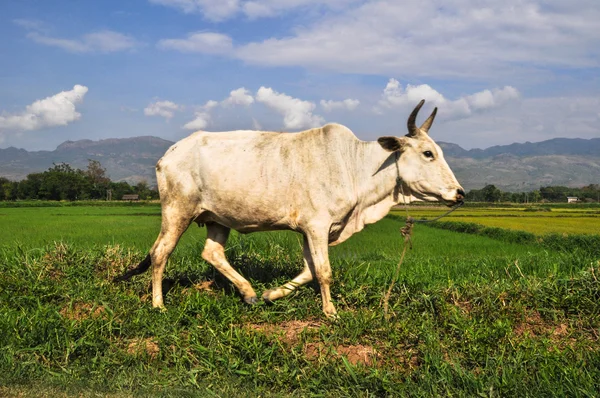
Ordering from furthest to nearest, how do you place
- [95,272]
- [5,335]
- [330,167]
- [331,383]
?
[95,272], [330,167], [5,335], [331,383]

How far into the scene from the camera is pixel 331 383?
4559mm

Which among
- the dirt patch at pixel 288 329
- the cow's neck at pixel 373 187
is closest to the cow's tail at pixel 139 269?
the dirt patch at pixel 288 329

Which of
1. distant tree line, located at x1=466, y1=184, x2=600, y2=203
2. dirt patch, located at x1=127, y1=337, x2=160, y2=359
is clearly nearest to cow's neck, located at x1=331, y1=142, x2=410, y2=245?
dirt patch, located at x1=127, y1=337, x2=160, y2=359

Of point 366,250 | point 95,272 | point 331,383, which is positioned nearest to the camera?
point 331,383

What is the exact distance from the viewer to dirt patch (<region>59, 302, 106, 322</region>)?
19.3 feet

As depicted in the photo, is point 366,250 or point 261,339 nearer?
point 261,339

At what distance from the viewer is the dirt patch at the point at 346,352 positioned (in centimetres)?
486

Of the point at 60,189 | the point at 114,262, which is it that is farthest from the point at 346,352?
the point at 60,189

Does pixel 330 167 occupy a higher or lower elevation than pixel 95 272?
higher

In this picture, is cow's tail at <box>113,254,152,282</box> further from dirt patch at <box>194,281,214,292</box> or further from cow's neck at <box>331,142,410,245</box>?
cow's neck at <box>331,142,410,245</box>

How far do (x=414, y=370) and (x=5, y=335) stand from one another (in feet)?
12.6

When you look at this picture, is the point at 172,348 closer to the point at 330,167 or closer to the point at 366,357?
the point at 366,357

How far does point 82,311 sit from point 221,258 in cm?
163

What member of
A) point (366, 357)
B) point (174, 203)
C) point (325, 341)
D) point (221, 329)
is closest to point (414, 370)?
point (366, 357)
